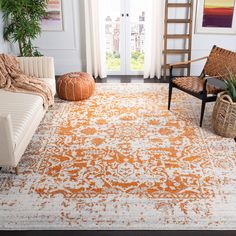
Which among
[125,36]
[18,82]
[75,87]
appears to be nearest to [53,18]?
[125,36]

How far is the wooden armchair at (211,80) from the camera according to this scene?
382 centimetres

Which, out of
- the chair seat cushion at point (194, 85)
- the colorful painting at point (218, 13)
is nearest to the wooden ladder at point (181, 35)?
the colorful painting at point (218, 13)

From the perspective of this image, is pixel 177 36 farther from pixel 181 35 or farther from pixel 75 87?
pixel 75 87

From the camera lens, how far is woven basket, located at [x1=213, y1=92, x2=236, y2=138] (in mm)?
3465

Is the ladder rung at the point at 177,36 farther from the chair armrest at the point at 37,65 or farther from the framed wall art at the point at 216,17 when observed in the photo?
the chair armrest at the point at 37,65

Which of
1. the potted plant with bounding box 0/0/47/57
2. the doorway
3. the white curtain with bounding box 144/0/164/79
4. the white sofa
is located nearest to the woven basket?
the white sofa

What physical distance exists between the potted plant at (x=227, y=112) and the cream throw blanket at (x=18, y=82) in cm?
193

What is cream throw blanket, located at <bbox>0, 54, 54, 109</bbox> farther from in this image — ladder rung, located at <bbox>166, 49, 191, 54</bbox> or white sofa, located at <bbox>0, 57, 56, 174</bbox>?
ladder rung, located at <bbox>166, 49, 191, 54</bbox>

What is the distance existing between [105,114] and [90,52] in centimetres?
173

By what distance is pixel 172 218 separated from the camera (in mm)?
2479

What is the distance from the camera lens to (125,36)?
5.61m

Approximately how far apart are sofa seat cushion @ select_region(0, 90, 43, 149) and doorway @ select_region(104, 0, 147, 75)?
2.31 m

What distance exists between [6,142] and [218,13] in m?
4.09

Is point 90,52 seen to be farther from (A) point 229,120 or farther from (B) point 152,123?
(A) point 229,120
